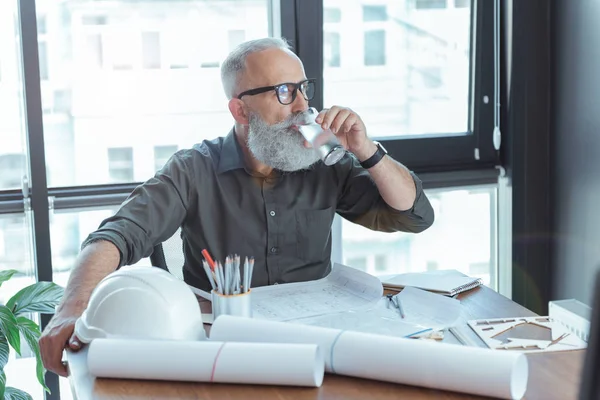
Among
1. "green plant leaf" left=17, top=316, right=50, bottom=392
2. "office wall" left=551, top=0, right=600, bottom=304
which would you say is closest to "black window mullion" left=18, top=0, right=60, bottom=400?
"green plant leaf" left=17, top=316, right=50, bottom=392

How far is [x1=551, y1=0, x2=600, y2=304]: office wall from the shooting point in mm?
2914

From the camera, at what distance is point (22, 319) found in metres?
2.42

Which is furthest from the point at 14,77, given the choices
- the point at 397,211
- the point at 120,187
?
the point at 397,211

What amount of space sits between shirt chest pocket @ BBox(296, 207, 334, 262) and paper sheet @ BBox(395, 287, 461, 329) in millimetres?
457

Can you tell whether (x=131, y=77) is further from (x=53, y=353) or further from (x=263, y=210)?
(x=53, y=353)

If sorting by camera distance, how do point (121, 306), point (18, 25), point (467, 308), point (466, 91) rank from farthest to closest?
point (466, 91) < point (18, 25) < point (467, 308) < point (121, 306)

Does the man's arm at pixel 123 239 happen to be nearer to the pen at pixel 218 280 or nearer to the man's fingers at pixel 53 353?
the man's fingers at pixel 53 353

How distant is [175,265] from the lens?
2.06m

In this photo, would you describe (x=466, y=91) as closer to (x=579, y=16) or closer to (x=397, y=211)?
(x=579, y=16)

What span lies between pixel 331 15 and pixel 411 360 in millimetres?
2095

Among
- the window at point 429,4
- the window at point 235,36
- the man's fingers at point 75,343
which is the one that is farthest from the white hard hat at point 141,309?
the window at point 429,4

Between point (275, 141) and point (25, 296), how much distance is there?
1024 millimetres

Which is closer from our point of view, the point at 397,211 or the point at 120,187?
the point at 397,211

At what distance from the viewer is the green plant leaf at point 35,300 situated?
2.43 metres
